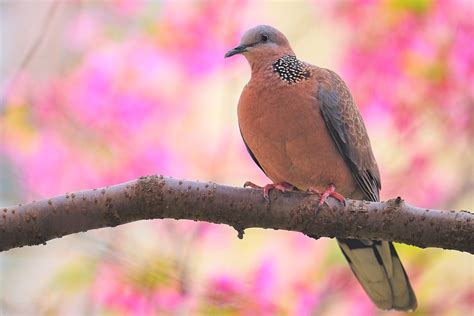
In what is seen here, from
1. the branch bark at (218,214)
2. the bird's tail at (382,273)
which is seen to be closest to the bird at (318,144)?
Result: the bird's tail at (382,273)

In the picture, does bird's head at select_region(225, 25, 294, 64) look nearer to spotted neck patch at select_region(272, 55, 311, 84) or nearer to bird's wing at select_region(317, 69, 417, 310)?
spotted neck patch at select_region(272, 55, 311, 84)

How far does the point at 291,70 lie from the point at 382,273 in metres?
1.20

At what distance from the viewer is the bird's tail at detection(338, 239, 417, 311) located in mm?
3859

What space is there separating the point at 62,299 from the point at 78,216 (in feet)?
8.27

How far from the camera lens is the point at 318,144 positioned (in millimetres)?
3791

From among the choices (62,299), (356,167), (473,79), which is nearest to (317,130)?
(356,167)

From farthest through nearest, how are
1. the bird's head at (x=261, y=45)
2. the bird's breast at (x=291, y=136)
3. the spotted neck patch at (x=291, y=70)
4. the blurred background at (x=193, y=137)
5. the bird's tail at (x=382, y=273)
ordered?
the blurred background at (x=193, y=137), the bird's head at (x=261, y=45), the spotted neck patch at (x=291, y=70), the bird's tail at (x=382, y=273), the bird's breast at (x=291, y=136)

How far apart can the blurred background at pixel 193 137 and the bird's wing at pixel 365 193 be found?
2.52 feet

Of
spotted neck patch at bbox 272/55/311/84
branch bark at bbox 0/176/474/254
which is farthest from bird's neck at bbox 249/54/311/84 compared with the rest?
branch bark at bbox 0/176/474/254

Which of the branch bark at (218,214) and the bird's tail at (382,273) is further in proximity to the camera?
the bird's tail at (382,273)

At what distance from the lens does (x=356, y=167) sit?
3943mm

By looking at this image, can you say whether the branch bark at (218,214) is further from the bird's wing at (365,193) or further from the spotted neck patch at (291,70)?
the spotted neck patch at (291,70)

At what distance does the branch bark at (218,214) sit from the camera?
2684mm

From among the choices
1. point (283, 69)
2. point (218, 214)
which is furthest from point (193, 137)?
point (218, 214)
